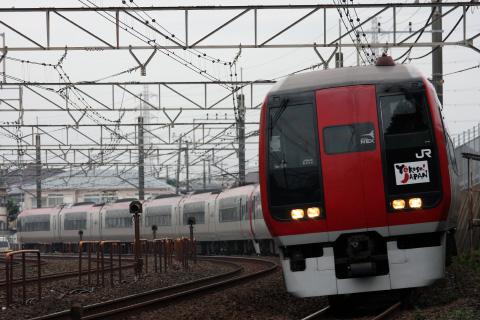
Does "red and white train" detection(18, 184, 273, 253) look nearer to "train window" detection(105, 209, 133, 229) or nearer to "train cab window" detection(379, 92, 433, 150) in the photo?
"train window" detection(105, 209, 133, 229)

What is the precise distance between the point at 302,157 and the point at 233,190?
2510 cm

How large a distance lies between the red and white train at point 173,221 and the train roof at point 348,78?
19.5 m

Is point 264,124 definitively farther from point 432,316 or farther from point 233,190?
point 233,190

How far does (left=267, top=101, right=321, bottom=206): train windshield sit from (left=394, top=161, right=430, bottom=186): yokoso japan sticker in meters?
1.07

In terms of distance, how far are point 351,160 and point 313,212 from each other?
862 mm

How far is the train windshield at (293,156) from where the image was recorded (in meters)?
10.8

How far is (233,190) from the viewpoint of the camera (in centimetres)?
3594

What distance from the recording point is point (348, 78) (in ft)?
36.5

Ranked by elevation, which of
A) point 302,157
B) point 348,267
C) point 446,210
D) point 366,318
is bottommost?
point 366,318

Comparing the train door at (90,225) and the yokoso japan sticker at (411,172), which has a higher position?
the train door at (90,225)

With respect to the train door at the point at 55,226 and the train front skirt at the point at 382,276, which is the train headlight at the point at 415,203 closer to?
the train front skirt at the point at 382,276

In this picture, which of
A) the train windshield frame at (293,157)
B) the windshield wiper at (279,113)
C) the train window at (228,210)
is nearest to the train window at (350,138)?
the train windshield frame at (293,157)

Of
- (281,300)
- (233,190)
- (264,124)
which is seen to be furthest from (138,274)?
(233,190)

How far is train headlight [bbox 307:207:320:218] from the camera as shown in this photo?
10703 millimetres
